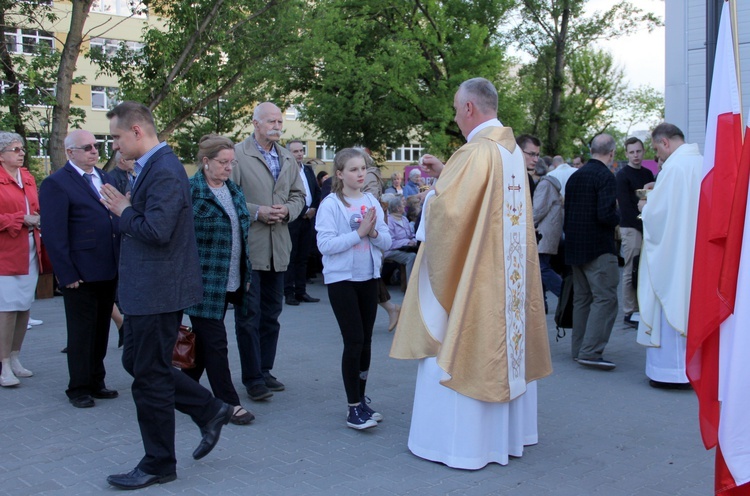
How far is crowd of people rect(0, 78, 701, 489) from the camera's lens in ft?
Answer: 14.4

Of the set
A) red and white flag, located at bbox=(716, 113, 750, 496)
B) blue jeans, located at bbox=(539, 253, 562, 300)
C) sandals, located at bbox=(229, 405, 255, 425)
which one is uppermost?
red and white flag, located at bbox=(716, 113, 750, 496)

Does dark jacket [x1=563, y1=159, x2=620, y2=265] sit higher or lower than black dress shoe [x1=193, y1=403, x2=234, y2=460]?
higher

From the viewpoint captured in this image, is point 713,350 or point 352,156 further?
point 352,156

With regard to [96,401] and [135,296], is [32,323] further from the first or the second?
[135,296]

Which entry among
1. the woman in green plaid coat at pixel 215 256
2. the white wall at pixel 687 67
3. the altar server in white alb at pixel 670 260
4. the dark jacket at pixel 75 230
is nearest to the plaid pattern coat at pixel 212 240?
the woman in green plaid coat at pixel 215 256

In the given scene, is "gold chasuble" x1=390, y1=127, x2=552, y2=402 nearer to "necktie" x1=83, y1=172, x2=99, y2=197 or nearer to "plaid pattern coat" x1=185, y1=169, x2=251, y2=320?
"plaid pattern coat" x1=185, y1=169, x2=251, y2=320

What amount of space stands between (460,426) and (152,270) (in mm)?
1923

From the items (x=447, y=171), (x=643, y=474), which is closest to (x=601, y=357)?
(x=643, y=474)

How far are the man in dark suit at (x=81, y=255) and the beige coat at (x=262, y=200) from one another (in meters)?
1.06

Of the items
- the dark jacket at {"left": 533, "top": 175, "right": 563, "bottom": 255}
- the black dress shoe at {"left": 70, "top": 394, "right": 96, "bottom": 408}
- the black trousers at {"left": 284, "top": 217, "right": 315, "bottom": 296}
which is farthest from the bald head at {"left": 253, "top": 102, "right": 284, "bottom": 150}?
the black trousers at {"left": 284, "top": 217, "right": 315, "bottom": 296}

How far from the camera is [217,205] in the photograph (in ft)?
18.0

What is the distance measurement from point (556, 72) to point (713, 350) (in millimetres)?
31505

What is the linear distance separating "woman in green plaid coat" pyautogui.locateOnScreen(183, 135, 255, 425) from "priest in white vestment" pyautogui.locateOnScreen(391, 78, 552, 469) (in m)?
1.26

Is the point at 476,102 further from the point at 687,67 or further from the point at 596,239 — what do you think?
the point at 687,67
